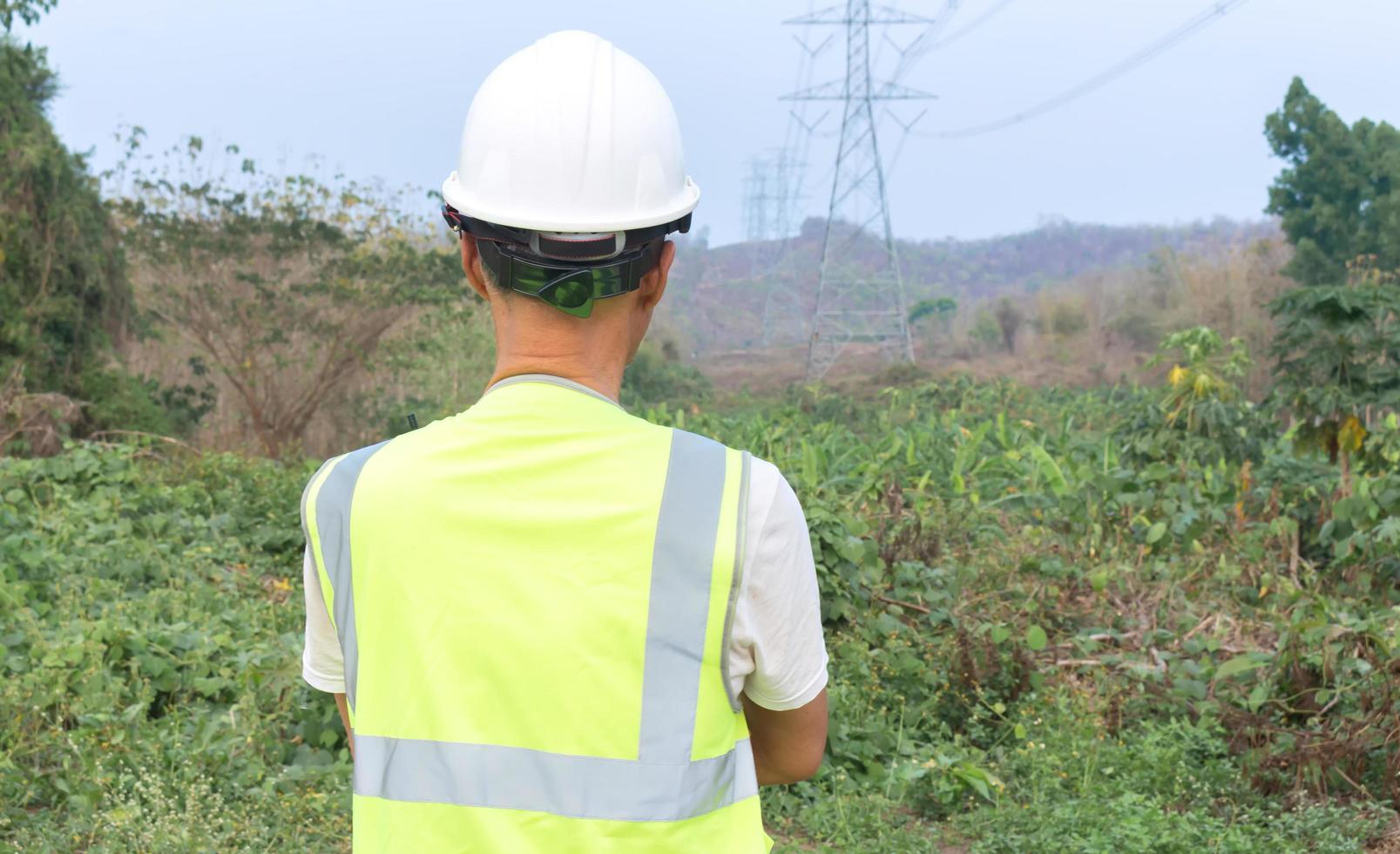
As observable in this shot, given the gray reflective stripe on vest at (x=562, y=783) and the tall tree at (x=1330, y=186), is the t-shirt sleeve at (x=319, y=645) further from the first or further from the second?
the tall tree at (x=1330, y=186)

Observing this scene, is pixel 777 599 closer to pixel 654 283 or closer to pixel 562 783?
pixel 562 783

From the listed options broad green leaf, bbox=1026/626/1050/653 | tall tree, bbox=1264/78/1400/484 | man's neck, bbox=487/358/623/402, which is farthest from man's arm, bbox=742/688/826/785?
tall tree, bbox=1264/78/1400/484

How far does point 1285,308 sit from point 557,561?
6.60 m

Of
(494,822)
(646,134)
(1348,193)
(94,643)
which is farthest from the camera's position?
(1348,193)

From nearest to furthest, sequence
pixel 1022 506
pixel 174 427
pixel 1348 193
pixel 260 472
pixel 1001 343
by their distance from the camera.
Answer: pixel 1022 506 < pixel 260 472 < pixel 174 427 < pixel 1348 193 < pixel 1001 343

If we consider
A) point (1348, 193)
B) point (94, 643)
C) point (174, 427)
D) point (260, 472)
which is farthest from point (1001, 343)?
point (94, 643)

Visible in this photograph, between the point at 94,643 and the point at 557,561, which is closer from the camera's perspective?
the point at 557,561

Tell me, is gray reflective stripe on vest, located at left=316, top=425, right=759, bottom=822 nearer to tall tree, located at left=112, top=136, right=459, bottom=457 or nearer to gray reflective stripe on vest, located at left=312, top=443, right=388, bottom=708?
gray reflective stripe on vest, located at left=312, top=443, right=388, bottom=708

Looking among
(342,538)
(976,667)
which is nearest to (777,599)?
(342,538)

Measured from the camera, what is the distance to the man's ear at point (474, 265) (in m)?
1.47

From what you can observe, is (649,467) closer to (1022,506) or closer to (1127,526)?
(1127,526)

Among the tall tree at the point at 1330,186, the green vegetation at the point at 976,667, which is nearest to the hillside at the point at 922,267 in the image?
the tall tree at the point at 1330,186

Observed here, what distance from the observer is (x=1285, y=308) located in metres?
6.89

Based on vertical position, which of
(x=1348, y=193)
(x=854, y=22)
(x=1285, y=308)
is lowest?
(x=1285, y=308)
